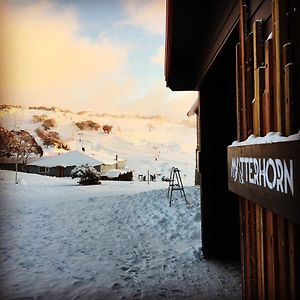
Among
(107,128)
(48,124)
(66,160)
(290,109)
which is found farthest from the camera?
(107,128)

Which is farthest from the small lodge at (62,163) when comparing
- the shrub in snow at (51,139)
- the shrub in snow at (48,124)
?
the shrub in snow at (48,124)

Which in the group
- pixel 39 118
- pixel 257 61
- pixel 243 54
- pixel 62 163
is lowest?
pixel 62 163

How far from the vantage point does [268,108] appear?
4.58 ft

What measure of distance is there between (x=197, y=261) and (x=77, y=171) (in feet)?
37.7

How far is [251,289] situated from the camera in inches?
70.5

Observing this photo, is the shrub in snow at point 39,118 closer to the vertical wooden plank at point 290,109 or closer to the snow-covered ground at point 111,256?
the snow-covered ground at point 111,256

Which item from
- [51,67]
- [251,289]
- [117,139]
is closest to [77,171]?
[117,139]

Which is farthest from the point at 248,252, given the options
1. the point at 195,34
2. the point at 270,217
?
the point at 195,34

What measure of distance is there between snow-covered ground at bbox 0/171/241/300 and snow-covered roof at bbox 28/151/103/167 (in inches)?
463

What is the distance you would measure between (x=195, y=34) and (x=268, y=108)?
6.99 ft

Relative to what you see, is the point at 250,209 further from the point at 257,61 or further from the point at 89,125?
the point at 89,125

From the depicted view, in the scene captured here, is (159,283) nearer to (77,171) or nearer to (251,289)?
(251,289)

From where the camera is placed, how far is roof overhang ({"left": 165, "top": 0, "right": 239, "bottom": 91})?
242 centimetres

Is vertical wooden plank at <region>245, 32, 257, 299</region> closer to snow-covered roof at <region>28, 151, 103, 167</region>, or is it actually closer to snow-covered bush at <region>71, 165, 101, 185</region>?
snow-covered bush at <region>71, 165, 101, 185</region>
